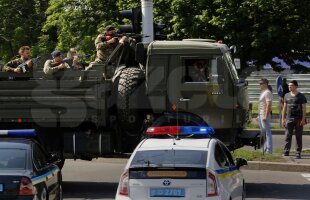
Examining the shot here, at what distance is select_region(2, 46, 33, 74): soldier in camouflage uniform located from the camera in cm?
1331

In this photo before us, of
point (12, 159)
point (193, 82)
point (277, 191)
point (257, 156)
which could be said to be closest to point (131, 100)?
point (193, 82)

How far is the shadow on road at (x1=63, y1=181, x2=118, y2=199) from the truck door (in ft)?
6.76

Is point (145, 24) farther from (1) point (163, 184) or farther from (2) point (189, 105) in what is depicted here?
(1) point (163, 184)

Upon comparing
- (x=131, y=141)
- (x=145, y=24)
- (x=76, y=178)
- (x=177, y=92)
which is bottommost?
(x=76, y=178)

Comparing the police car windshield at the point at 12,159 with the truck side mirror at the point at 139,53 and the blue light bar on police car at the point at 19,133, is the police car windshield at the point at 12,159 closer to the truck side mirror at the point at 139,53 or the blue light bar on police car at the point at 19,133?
the blue light bar on police car at the point at 19,133

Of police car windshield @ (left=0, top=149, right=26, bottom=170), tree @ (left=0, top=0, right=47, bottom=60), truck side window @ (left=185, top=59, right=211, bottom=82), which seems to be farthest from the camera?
tree @ (left=0, top=0, right=47, bottom=60)

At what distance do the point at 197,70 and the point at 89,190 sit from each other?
312 centimetres

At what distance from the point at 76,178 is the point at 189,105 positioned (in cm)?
357

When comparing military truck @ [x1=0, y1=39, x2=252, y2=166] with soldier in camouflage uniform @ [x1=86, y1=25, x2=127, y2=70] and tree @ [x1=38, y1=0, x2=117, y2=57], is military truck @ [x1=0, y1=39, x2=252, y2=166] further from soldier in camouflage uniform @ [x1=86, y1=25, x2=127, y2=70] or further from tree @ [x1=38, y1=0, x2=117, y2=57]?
tree @ [x1=38, y1=0, x2=117, y2=57]

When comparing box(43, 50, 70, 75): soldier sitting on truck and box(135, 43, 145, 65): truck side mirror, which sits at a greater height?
box(135, 43, 145, 65): truck side mirror

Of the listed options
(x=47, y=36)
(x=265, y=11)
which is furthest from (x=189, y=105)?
(x=47, y=36)

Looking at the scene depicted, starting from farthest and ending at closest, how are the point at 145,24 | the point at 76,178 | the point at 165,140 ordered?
1. the point at 145,24
2. the point at 76,178
3. the point at 165,140

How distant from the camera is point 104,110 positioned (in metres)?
12.9

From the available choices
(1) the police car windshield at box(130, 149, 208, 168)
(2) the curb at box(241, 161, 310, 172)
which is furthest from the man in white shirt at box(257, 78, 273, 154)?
(1) the police car windshield at box(130, 149, 208, 168)
